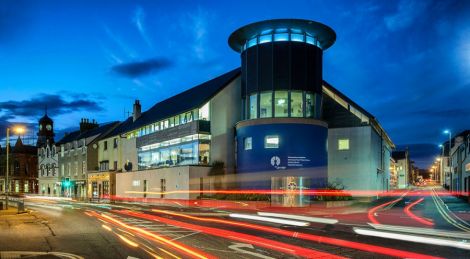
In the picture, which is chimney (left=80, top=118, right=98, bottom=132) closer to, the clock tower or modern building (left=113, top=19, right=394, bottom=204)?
the clock tower

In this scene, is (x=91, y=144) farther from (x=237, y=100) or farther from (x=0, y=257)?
(x=0, y=257)

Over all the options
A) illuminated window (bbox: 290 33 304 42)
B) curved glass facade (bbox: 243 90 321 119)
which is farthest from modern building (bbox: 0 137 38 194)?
illuminated window (bbox: 290 33 304 42)

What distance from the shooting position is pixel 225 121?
45656 millimetres

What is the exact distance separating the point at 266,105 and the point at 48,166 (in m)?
57.7

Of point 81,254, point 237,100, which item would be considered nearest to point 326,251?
point 81,254

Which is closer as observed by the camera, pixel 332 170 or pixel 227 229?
pixel 227 229

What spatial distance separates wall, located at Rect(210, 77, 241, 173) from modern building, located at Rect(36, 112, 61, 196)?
4417 cm

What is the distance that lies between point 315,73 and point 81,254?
31697 mm

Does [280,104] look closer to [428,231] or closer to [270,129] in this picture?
[270,129]

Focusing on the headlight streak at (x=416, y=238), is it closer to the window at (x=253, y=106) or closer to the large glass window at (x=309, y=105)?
the large glass window at (x=309, y=105)

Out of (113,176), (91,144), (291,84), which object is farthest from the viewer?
(91,144)

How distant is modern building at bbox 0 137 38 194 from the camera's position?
10162 centimetres

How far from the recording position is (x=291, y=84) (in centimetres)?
4006

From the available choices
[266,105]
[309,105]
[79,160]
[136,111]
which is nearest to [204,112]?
[266,105]
